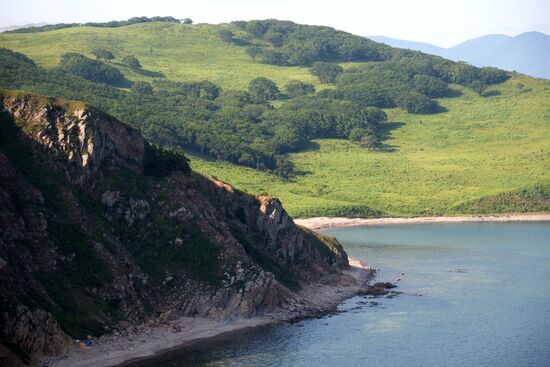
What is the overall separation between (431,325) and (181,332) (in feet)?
91.2

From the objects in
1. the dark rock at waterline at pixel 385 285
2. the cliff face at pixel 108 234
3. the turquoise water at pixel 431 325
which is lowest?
the dark rock at waterline at pixel 385 285

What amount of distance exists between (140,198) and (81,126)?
10289mm

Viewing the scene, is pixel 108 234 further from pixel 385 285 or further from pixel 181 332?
pixel 385 285

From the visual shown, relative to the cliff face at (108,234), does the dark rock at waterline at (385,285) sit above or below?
below

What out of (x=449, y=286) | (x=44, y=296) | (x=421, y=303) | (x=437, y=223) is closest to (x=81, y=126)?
(x=44, y=296)

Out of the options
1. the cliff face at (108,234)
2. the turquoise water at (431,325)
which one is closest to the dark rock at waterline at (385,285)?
the turquoise water at (431,325)

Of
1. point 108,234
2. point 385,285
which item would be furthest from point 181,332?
point 385,285

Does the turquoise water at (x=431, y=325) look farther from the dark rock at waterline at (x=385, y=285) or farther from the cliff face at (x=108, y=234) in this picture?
the cliff face at (x=108, y=234)

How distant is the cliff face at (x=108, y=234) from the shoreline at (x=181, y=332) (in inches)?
48.7

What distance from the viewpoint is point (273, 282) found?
98.4m

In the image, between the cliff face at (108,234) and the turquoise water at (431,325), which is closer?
the cliff face at (108,234)

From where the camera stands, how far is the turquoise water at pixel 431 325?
265ft

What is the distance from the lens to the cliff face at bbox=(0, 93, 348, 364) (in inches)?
3162

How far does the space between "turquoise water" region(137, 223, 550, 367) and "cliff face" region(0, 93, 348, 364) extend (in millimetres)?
7600
